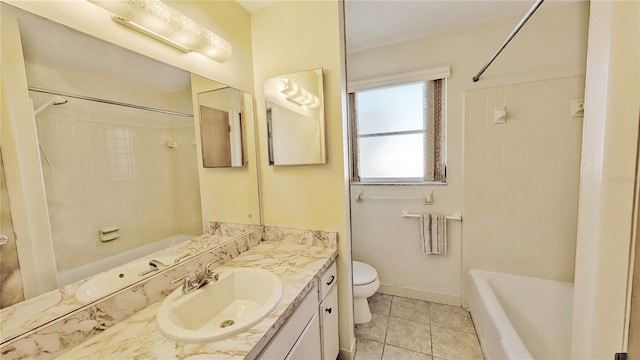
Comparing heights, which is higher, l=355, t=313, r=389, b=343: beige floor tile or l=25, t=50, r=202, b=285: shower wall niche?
l=25, t=50, r=202, b=285: shower wall niche

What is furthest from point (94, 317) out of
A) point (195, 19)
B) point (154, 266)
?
point (195, 19)

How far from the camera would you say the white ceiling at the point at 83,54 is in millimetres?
708

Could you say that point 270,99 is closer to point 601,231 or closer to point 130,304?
point 130,304

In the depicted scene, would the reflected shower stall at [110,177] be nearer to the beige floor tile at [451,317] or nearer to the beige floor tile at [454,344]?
the beige floor tile at [454,344]

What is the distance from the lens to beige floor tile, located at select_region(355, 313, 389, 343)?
1.79 meters

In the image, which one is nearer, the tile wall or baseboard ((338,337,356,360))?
baseboard ((338,337,356,360))

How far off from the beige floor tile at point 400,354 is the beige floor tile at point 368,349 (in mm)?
43

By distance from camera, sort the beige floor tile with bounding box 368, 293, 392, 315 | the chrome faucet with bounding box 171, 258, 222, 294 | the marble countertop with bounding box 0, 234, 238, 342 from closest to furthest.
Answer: the marble countertop with bounding box 0, 234, 238, 342
the chrome faucet with bounding box 171, 258, 222, 294
the beige floor tile with bounding box 368, 293, 392, 315

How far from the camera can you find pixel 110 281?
86 centimetres

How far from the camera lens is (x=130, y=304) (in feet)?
2.84

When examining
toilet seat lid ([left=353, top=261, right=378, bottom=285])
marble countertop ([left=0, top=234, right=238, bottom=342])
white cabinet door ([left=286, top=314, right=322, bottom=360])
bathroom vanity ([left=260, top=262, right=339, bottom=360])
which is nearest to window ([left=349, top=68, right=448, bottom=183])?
toilet seat lid ([left=353, top=261, right=378, bottom=285])

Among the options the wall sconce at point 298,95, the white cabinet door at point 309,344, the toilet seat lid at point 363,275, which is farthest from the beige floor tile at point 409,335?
the wall sconce at point 298,95

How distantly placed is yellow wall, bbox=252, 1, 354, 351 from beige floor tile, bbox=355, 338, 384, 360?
0.19 metres

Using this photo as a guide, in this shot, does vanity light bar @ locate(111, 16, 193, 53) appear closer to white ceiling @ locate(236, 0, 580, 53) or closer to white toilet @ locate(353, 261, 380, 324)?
white ceiling @ locate(236, 0, 580, 53)
